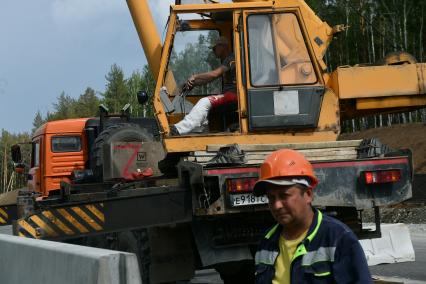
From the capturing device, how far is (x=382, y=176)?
27.2 feet

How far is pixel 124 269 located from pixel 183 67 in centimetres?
620

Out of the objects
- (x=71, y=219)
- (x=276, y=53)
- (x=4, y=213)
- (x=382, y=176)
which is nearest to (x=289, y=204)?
(x=382, y=176)

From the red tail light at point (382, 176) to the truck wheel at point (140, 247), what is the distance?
98.7 inches

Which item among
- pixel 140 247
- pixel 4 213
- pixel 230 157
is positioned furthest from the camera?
pixel 4 213

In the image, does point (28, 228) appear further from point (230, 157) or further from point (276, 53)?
point (276, 53)

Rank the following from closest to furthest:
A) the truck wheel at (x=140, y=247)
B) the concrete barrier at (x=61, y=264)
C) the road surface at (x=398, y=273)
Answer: the concrete barrier at (x=61, y=264), the truck wheel at (x=140, y=247), the road surface at (x=398, y=273)

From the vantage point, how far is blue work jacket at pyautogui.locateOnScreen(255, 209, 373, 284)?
3262mm

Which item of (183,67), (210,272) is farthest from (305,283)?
(210,272)

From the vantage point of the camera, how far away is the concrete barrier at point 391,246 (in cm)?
1032

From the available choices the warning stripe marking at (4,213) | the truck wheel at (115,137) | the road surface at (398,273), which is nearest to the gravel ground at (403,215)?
the road surface at (398,273)

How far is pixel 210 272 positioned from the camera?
13023 mm

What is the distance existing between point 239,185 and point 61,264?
10.3 feet

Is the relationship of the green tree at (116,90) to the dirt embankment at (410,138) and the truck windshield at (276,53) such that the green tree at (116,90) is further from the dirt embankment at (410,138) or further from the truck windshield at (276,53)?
the truck windshield at (276,53)

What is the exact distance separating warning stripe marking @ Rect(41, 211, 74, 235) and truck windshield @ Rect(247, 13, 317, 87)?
2636 millimetres
